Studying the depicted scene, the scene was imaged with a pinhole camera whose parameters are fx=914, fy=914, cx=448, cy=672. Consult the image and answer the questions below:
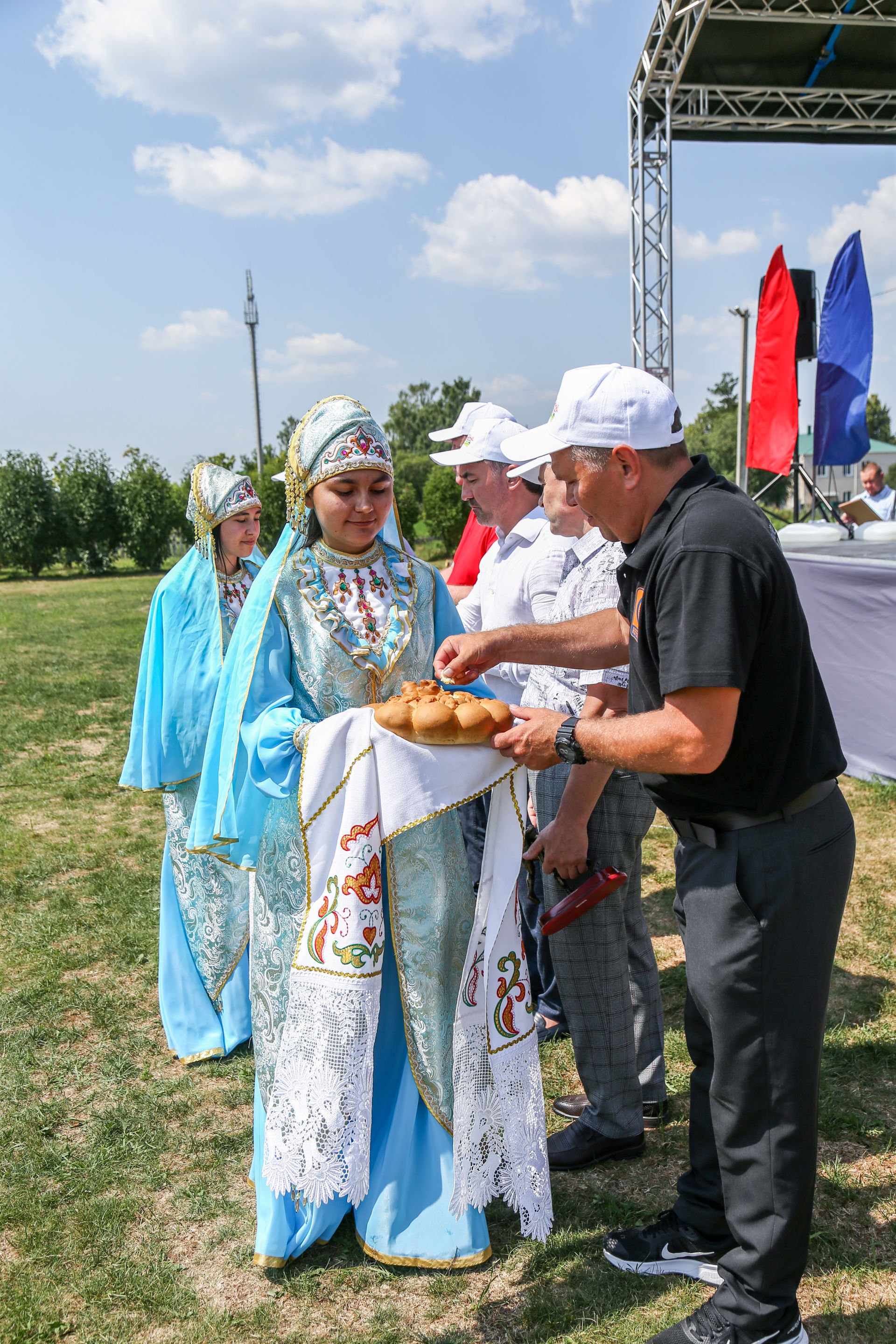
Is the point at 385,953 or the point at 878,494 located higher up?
the point at 878,494

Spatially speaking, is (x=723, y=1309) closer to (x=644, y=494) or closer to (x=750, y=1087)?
(x=750, y=1087)

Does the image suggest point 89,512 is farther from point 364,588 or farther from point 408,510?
point 364,588

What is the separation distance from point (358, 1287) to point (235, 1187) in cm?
61

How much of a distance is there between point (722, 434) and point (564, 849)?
55599 mm

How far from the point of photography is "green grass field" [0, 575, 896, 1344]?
7.32 ft

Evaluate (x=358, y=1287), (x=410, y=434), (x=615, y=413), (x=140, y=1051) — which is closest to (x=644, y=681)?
(x=615, y=413)

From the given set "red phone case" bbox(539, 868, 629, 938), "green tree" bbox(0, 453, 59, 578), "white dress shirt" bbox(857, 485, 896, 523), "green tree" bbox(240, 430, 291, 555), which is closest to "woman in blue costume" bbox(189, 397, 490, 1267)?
"red phone case" bbox(539, 868, 629, 938)

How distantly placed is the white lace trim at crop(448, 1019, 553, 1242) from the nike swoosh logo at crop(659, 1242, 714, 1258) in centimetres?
31

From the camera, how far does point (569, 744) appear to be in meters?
2.05

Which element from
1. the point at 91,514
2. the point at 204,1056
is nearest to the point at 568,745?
the point at 204,1056

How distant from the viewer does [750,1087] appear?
187 centimetres

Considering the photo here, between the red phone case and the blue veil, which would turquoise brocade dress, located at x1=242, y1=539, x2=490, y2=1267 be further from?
the blue veil

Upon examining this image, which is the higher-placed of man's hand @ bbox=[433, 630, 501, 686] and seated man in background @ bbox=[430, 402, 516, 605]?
seated man in background @ bbox=[430, 402, 516, 605]

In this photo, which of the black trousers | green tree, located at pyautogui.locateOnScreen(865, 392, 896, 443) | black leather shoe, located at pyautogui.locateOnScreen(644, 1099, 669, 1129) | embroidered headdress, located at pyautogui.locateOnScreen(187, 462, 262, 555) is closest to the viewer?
the black trousers
